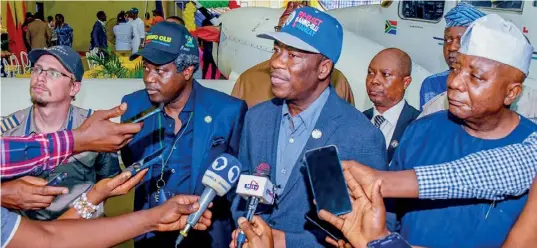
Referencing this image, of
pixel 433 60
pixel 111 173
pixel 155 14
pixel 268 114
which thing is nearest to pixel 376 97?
pixel 268 114

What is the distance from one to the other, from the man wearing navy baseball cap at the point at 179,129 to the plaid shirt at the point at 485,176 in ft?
4.50

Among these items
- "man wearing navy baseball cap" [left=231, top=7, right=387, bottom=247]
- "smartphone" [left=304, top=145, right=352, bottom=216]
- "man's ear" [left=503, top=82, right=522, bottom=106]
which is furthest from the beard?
"man's ear" [left=503, top=82, right=522, bottom=106]

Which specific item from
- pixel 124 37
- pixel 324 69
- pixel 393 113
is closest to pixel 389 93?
pixel 393 113

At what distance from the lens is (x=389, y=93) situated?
4.11 m

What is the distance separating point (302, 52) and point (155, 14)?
55.7 ft

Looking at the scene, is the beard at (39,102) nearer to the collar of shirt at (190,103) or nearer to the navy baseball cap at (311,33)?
the collar of shirt at (190,103)

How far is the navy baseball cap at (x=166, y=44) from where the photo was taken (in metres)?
3.17

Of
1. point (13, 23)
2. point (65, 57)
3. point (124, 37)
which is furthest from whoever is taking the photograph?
point (13, 23)

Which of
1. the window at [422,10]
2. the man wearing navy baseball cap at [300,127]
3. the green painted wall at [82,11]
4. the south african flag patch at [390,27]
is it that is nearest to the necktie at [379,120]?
the man wearing navy baseball cap at [300,127]

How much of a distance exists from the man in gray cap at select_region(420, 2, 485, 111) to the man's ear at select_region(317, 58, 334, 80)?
136cm

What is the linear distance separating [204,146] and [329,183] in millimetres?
1359

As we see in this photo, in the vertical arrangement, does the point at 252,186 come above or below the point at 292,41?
below

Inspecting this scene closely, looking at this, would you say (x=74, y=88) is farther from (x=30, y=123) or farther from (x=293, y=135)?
(x=293, y=135)

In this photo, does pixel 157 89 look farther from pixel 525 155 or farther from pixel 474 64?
pixel 525 155
